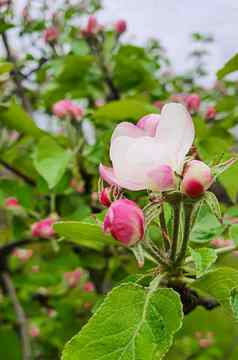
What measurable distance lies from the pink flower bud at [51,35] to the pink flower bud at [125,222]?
1.46 metres

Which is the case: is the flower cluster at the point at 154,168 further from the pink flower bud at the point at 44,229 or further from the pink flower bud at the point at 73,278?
the pink flower bud at the point at 73,278

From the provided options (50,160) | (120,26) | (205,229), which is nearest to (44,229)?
(50,160)

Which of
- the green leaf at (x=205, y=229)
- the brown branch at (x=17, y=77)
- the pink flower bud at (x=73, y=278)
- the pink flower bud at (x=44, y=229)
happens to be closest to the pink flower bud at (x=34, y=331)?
the pink flower bud at (x=73, y=278)

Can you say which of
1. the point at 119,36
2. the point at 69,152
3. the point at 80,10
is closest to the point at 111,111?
the point at 69,152

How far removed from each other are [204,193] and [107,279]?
1154 mm

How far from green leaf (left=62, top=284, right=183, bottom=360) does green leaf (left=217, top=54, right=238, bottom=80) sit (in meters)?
0.70

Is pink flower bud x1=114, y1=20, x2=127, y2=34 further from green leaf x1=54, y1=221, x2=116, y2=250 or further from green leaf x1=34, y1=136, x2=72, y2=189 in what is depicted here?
green leaf x1=54, y1=221, x2=116, y2=250

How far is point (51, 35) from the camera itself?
2076 mm

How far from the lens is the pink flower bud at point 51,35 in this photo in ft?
6.80

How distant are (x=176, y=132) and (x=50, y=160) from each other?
2.28 ft

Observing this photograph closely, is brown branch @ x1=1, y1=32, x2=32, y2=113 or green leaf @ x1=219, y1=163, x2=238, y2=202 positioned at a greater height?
green leaf @ x1=219, y1=163, x2=238, y2=202

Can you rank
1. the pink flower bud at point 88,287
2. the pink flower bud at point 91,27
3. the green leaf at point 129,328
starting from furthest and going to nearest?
the pink flower bud at point 88,287, the pink flower bud at point 91,27, the green leaf at point 129,328

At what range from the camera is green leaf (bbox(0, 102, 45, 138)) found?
1.48 meters

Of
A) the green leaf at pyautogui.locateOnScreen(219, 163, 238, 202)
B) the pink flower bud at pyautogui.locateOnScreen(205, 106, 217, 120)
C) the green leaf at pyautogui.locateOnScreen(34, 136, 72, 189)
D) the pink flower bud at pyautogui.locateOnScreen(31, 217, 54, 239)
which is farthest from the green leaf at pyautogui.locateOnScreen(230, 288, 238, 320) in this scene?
the pink flower bud at pyautogui.locateOnScreen(205, 106, 217, 120)
